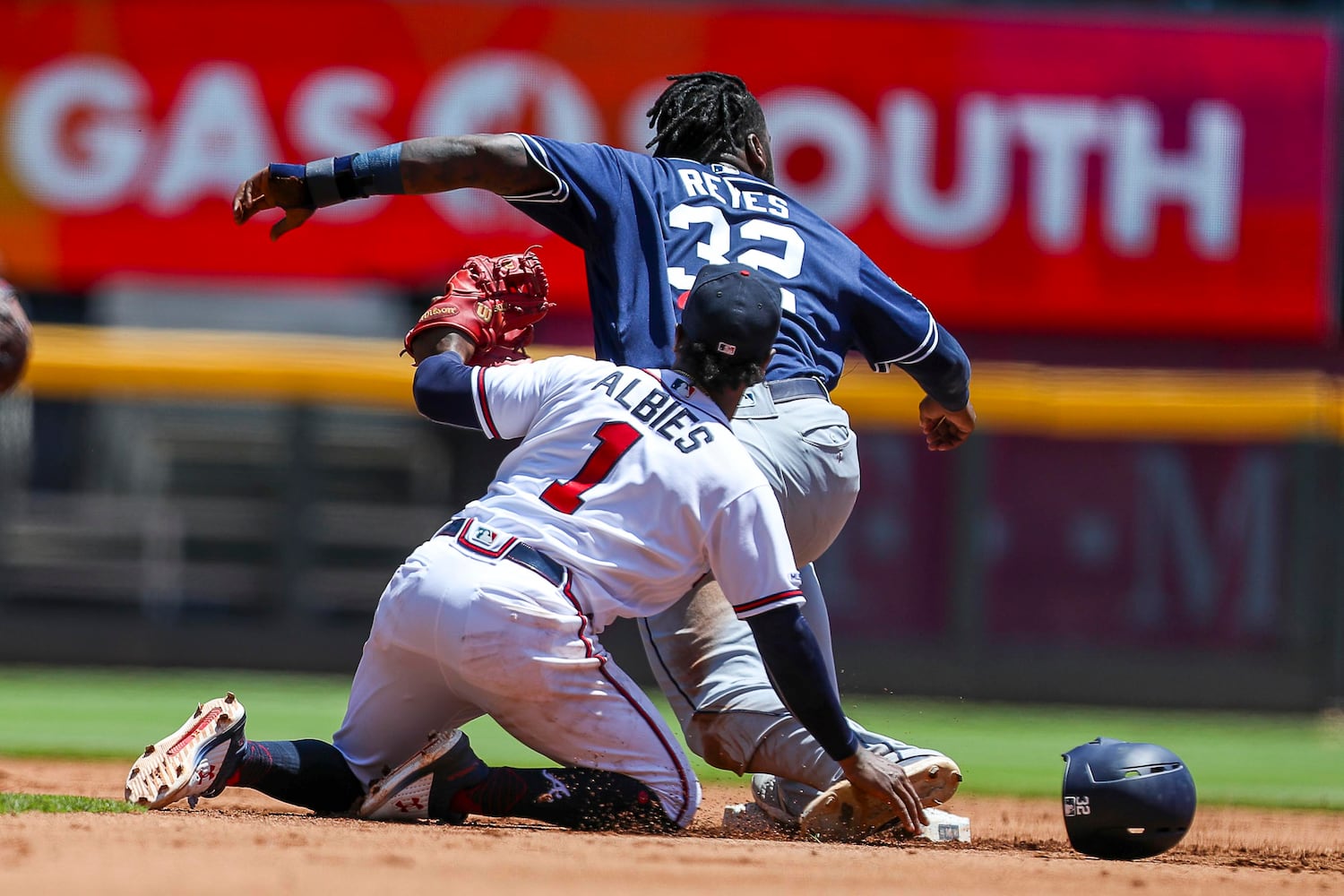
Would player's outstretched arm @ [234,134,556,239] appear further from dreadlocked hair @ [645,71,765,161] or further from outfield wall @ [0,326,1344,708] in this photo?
outfield wall @ [0,326,1344,708]

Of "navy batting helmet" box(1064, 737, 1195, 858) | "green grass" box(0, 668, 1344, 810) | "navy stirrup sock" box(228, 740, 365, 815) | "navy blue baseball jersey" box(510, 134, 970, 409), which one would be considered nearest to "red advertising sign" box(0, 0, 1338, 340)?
"green grass" box(0, 668, 1344, 810)

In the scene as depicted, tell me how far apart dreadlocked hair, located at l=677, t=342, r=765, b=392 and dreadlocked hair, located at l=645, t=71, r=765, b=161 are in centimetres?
93

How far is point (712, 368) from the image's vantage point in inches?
134

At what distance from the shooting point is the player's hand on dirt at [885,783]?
11.0 ft

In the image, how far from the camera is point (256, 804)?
163 inches

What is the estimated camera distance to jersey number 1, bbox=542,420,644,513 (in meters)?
3.32

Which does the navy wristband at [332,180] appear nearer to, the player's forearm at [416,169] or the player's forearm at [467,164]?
the player's forearm at [416,169]

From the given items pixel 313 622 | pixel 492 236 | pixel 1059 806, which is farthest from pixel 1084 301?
pixel 1059 806

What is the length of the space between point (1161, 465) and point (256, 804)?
21.4 ft

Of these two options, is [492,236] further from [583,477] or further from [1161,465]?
[583,477]

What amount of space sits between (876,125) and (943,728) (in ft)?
13.4

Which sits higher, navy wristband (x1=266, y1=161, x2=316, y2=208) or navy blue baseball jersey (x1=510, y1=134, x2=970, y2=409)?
navy wristband (x1=266, y1=161, x2=316, y2=208)

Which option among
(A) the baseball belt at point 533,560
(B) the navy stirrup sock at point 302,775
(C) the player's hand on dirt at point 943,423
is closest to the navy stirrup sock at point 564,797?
(B) the navy stirrup sock at point 302,775

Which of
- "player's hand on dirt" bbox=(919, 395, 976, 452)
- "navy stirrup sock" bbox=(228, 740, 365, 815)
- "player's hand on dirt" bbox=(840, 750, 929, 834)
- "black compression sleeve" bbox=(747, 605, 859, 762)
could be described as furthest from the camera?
"player's hand on dirt" bbox=(919, 395, 976, 452)
